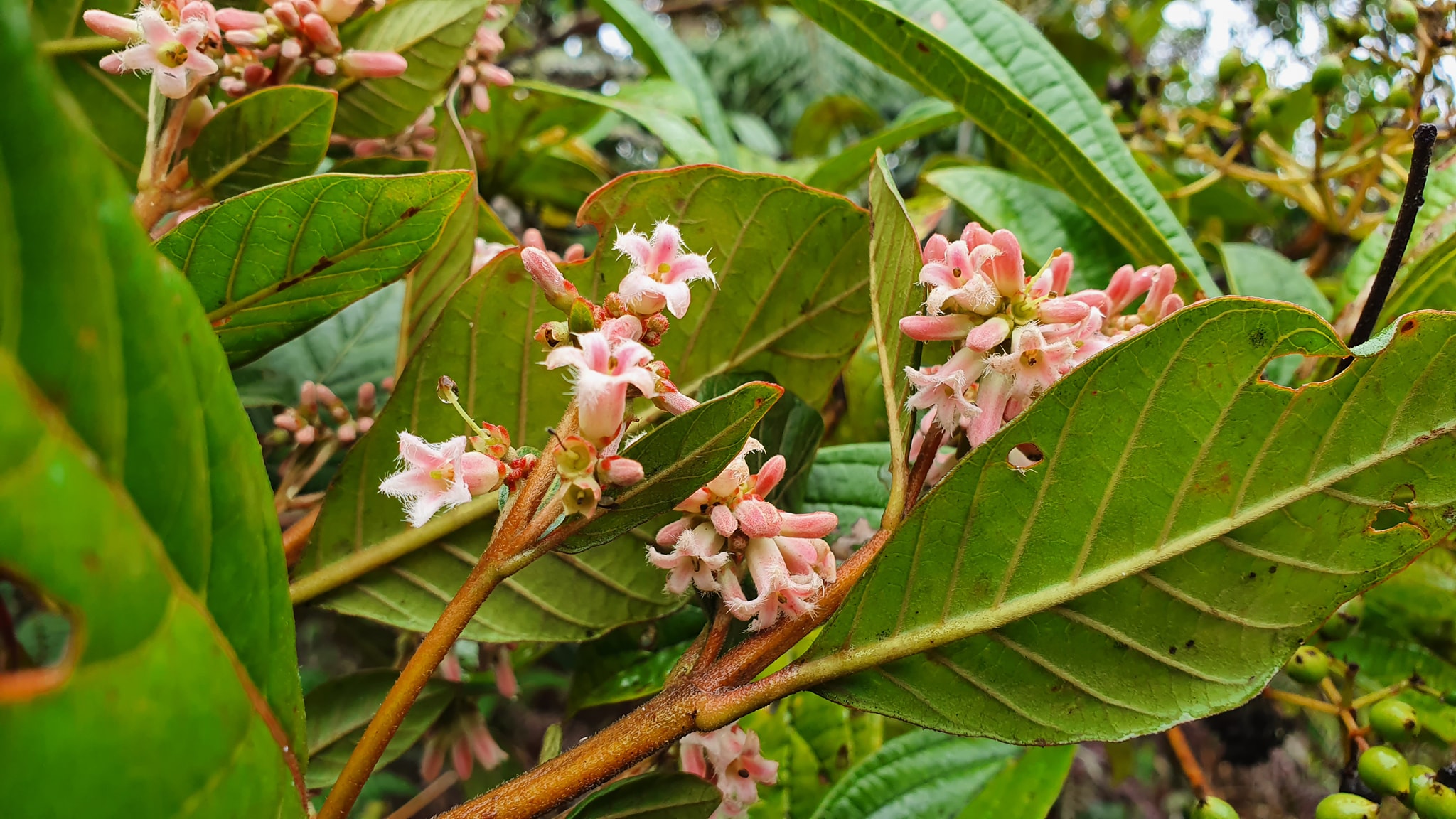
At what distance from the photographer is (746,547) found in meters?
0.60

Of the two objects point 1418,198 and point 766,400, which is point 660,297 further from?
point 1418,198

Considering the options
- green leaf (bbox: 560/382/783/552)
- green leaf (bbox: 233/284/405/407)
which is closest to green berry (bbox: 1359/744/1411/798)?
green leaf (bbox: 560/382/783/552)

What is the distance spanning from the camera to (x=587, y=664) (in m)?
0.93

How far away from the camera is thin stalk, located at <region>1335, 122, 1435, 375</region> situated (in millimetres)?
639

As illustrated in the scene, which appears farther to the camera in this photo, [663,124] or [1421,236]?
[663,124]

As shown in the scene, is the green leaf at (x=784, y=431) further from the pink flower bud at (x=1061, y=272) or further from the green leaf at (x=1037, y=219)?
the green leaf at (x=1037, y=219)

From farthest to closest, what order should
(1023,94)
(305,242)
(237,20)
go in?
(1023,94) < (237,20) < (305,242)

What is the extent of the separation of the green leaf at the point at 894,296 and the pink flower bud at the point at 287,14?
0.59 metres

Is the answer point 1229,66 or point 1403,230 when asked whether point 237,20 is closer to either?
point 1403,230

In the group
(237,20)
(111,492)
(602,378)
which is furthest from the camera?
A: (237,20)

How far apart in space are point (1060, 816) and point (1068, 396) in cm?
126

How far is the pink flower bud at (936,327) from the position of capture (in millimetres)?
630

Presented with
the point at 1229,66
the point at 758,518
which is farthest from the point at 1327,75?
the point at 758,518

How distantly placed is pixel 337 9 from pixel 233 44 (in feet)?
0.37
